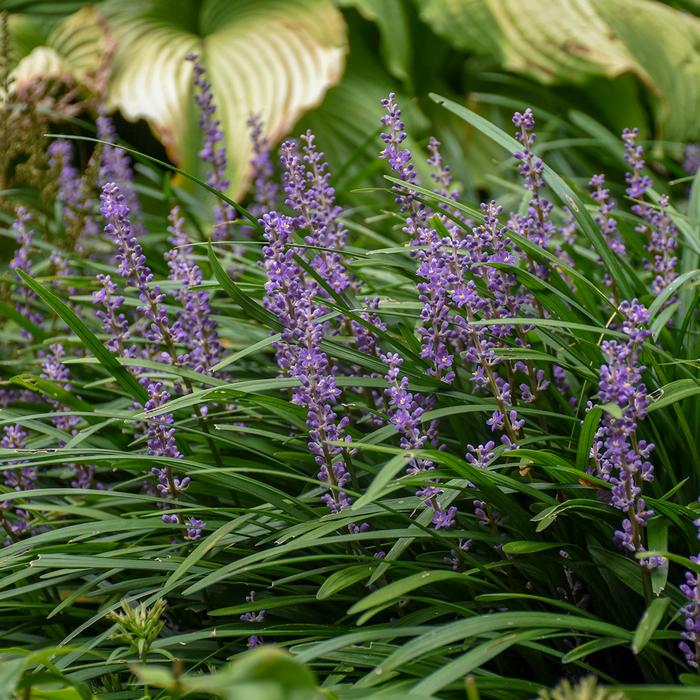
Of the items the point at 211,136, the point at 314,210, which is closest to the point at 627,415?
the point at 314,210

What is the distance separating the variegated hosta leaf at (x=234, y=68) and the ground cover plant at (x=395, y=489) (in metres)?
2.37

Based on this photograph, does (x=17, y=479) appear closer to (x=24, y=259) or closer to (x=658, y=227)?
(x=24, y=259)

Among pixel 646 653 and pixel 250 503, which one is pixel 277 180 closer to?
pixel 250 503

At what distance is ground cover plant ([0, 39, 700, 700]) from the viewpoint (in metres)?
1.56

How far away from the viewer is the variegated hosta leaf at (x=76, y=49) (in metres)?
4.88

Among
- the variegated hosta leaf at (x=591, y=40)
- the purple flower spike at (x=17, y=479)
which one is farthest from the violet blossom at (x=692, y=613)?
the variegated hosta leaf at (x=591, y=40)

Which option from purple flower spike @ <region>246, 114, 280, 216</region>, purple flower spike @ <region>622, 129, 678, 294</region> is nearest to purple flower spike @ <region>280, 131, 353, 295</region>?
purple flower spike @ <region>622, 129, 678, 294</region>

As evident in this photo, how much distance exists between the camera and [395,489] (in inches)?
69.1

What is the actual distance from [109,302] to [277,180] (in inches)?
136

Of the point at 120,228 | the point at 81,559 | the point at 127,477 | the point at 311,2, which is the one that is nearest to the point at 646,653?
the point at 81,559

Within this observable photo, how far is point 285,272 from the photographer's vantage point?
5.74 ft

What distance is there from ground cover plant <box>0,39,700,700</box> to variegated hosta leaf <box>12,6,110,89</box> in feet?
9.54

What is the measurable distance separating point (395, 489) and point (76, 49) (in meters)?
4.42

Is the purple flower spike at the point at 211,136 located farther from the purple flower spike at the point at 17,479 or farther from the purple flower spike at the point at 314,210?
the purple flower spike at the point at 17,479
